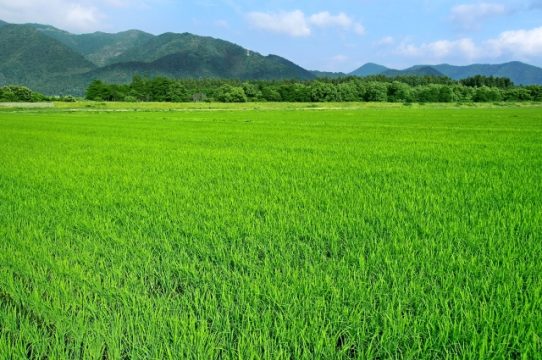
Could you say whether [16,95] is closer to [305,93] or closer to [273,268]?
[305,93]

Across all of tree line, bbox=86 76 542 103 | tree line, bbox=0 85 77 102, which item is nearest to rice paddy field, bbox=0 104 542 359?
tree line, bbox=0 85 77 102

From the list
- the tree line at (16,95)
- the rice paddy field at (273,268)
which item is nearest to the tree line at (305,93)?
the tree line at (16,95)

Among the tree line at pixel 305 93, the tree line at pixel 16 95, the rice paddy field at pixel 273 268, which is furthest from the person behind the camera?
the tree line at pixel 305 93

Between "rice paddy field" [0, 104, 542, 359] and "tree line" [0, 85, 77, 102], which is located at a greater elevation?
"tree line" [0, 85, 77, 102]

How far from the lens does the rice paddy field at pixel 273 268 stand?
7.71 feet

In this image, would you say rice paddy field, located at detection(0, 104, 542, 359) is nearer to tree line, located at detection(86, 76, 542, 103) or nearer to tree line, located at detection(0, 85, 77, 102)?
tree line, located at detection(0, 85, 77, 102)

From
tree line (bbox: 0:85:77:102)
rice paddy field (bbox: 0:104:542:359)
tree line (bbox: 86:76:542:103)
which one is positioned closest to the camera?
rice paddy field (bbox: 0:104:542:359)

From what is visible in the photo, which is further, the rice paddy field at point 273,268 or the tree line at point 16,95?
the tree line at point 16,95

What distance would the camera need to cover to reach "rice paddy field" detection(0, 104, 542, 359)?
2350 mm

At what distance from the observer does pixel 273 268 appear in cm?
350

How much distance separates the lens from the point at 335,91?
10769cm

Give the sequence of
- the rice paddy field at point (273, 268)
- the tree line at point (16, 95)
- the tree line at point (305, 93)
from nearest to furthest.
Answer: the rice paddy field at point (273, 268) < the tree line at point (16, 95) < the tree line at point (305, 93)

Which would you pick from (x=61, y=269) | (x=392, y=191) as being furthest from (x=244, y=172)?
(x=61, y=269)

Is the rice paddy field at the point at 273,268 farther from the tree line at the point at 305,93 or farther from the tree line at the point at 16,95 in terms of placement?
the tree line at the point at 305,93
